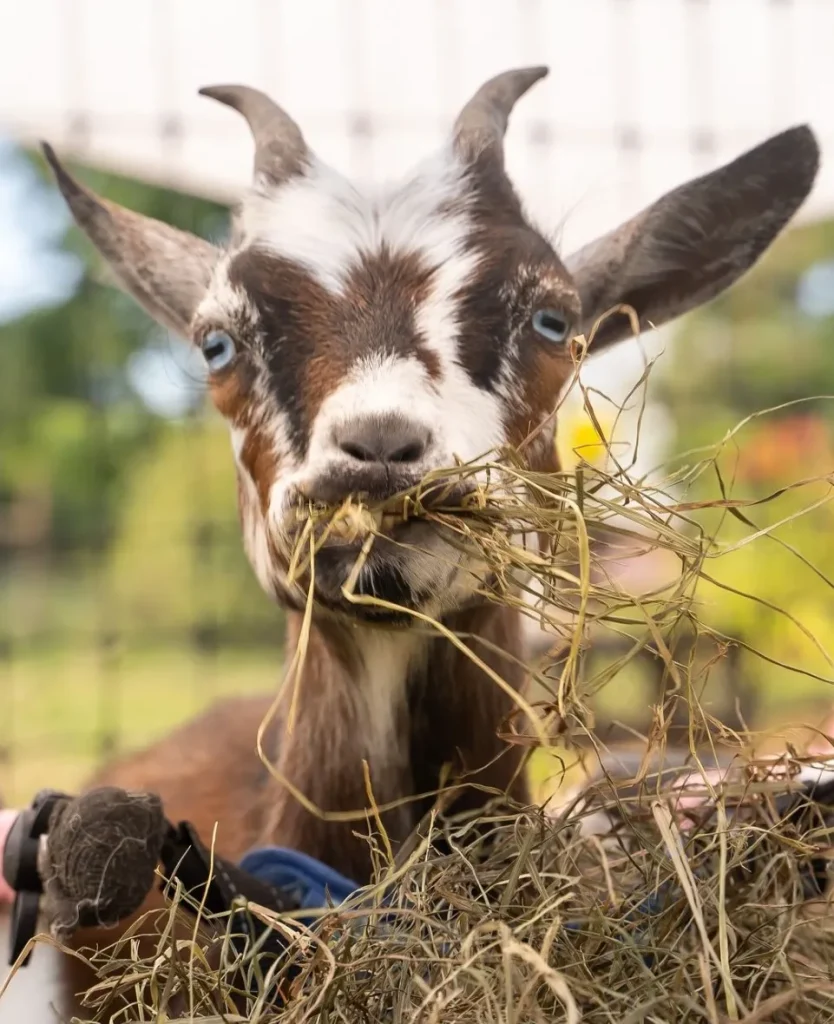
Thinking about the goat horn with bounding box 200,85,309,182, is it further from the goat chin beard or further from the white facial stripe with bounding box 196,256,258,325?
the goat chin beard

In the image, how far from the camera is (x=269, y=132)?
1.46 metres

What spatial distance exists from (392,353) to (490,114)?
19.3 inches

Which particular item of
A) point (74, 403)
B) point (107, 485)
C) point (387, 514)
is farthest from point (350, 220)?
point (74, 403)

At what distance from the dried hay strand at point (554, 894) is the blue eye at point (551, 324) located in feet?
0.83

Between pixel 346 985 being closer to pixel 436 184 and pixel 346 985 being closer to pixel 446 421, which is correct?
pixel 446 421

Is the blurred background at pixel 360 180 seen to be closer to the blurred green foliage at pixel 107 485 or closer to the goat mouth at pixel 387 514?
the blurred green foliage at pixel 107 485

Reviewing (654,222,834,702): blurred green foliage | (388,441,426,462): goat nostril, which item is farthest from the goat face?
(654,222,834,702): blurred green foliage

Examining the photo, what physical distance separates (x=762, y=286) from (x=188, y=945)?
17.4ft

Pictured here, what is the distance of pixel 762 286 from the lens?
5570 millimetres

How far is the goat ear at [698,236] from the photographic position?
1.48 meters

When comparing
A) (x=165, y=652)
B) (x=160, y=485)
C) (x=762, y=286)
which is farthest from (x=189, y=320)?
(x=762, y=286)

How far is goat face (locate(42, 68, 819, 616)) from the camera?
109 cm

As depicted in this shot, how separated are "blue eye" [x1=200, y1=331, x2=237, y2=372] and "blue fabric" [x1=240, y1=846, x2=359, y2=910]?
624 millimetres

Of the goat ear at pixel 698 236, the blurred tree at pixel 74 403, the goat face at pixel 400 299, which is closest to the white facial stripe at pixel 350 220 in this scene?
the goat face at pixel 400 299
